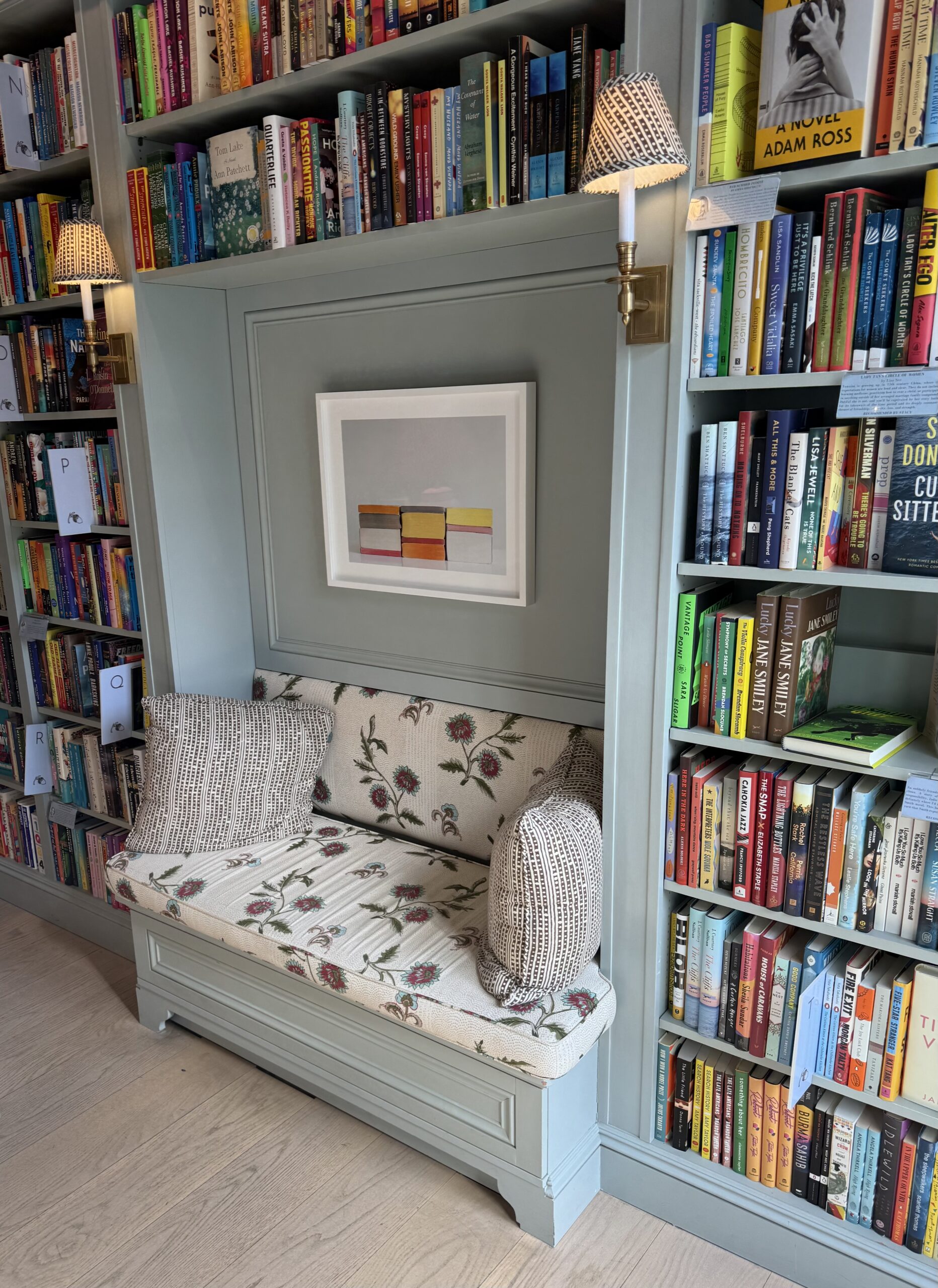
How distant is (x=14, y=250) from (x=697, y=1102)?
2942mm

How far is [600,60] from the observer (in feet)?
5.03

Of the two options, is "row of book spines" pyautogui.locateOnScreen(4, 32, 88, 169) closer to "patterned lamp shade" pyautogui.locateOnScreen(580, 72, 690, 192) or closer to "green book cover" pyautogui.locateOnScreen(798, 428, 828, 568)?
"patterned lamp shade" pyautogui.locateOnScreen(580, 72, 690, 192)

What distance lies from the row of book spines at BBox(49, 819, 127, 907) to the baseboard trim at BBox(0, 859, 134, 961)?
0.03m

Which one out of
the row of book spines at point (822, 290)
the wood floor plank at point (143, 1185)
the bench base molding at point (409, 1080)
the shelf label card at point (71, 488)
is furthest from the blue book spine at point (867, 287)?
the shelf label card at point (71, 488)

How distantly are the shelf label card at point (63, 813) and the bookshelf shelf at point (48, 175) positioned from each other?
1.91 meters

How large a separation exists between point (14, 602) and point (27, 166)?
51.5 inches

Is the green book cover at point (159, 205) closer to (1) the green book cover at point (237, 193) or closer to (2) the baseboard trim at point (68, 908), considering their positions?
(1) the green book cover at point (237, 193)

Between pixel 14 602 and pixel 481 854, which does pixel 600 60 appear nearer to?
pixel 481 854

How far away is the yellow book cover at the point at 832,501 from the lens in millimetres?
1422

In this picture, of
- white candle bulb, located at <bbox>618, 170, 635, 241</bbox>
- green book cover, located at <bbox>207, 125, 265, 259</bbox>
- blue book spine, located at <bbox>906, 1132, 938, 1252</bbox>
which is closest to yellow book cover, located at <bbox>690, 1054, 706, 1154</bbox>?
blue book spine, located at <bbox>906, 1132, 938, 1252</bbox>

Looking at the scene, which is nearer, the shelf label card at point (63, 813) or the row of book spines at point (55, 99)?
the row of book spines at point (55, 99)

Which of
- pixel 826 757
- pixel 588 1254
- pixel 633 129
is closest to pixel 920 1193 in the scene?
pixel 588 1254

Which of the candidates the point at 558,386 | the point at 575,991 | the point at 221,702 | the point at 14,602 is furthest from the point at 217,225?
the point at 575,991

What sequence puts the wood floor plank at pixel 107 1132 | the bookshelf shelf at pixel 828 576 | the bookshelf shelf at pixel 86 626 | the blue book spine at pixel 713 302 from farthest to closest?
1. the bookshelf shelf at pixel 86 626
2. the wood floor plank at pixel 107 1132
3. the blue book spine at pixel 713 302
4. the bookshelf shelf at pixel 828 576
